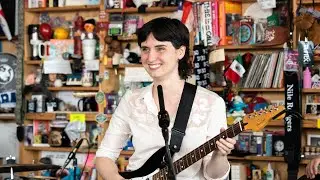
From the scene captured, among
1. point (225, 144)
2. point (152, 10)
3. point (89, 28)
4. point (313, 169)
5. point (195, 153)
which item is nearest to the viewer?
point (225, 144)

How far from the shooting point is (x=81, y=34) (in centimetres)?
500

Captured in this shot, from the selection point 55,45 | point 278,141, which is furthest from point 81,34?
point 278,141

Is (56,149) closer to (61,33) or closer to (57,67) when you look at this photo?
(57,67)

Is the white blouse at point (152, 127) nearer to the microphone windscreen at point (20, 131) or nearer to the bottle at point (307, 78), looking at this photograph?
the bottle at point (307, 78)

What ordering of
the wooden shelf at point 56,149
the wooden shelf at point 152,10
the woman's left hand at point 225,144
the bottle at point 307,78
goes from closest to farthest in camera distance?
the woman's left hand at point 225,144
the bottle at point 307,78
the wooden shelf at point 152,10
the wooden shelf at point 56,149

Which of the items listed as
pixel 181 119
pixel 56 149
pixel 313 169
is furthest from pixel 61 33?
pixel 181 119

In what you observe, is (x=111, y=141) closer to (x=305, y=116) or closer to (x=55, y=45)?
(x=305, y=116)

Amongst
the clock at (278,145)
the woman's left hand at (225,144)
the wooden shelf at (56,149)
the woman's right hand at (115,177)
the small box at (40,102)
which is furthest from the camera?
the small box at (40,102)

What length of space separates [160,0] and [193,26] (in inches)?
15.3

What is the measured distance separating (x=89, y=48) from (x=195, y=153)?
106 inches

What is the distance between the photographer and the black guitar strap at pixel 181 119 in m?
2.38

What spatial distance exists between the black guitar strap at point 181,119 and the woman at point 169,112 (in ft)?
0.07

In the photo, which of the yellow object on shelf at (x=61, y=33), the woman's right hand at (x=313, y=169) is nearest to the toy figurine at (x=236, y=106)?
the woman's right hand at (x=313, y=169)

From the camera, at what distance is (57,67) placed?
509cm
